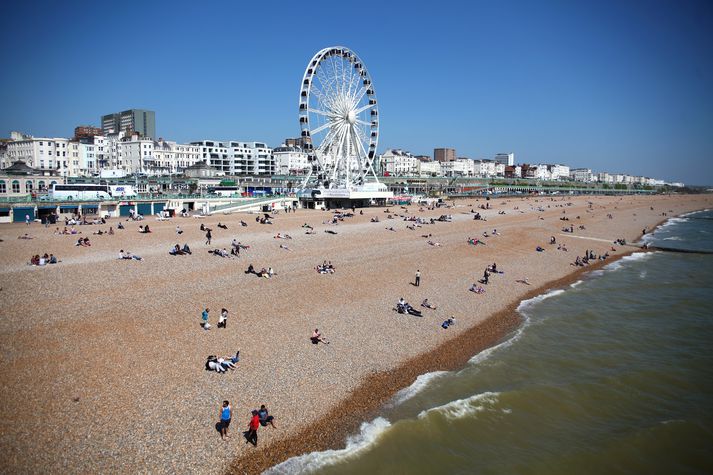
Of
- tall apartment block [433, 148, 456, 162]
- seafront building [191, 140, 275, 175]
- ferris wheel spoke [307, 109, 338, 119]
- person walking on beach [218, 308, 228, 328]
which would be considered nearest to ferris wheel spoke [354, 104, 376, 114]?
ferris wheel spoke [307, 109, 338, 119]

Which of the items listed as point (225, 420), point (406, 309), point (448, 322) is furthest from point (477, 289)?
point (225, 420)

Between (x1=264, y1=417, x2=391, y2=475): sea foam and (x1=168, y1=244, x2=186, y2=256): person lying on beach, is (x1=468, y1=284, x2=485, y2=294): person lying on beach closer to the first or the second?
(x1=264, y1=417, x2=391, y2=475): sea foam

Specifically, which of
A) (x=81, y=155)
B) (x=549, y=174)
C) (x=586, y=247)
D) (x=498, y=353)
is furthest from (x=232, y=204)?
(x=549, y=174)

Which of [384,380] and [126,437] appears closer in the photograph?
[126,437]

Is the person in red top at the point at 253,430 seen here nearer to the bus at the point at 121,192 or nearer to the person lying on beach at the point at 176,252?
the person lying on beach at the point at 176,252

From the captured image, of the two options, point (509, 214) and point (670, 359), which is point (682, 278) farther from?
point (509, 214)
